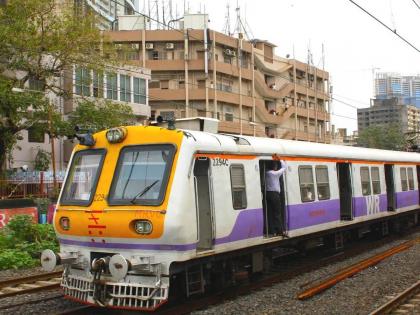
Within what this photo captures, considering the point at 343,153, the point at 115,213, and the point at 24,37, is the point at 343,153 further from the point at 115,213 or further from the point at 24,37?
the point at 24,37

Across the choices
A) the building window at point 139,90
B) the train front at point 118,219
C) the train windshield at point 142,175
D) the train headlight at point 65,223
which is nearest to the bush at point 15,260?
the train front at point 118,219

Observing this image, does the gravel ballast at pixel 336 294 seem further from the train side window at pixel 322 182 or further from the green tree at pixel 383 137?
the green tree at pixel 383 137

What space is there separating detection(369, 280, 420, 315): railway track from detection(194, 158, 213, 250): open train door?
8.51 ft

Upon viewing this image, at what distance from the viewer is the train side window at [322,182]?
1161 cm

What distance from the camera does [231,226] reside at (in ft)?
28.3

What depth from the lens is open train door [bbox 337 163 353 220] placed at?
13.2 meters

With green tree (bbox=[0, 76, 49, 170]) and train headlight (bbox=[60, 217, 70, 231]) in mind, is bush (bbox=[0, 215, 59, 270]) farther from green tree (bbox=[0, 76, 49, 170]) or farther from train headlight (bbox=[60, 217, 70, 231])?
green tree (bbox=[0, 76, 49, 170])

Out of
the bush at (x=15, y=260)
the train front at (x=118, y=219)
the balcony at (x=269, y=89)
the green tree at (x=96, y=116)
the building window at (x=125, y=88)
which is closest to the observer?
the train front at (x=118, y=219)

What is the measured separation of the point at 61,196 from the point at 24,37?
60.5ft

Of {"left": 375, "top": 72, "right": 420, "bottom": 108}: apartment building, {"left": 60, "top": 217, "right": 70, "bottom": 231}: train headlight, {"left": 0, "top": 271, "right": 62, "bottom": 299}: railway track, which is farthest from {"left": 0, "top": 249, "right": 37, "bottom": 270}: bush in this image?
{"left": 375, "top": 72, "right": 420, "bottom": 108}: apartment building

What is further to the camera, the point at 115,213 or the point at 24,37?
the point at 24,37

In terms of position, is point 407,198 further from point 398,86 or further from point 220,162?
point 398,86

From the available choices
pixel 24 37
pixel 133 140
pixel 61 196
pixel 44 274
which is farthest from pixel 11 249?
pixel 24 37

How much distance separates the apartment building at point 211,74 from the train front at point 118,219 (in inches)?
1719
